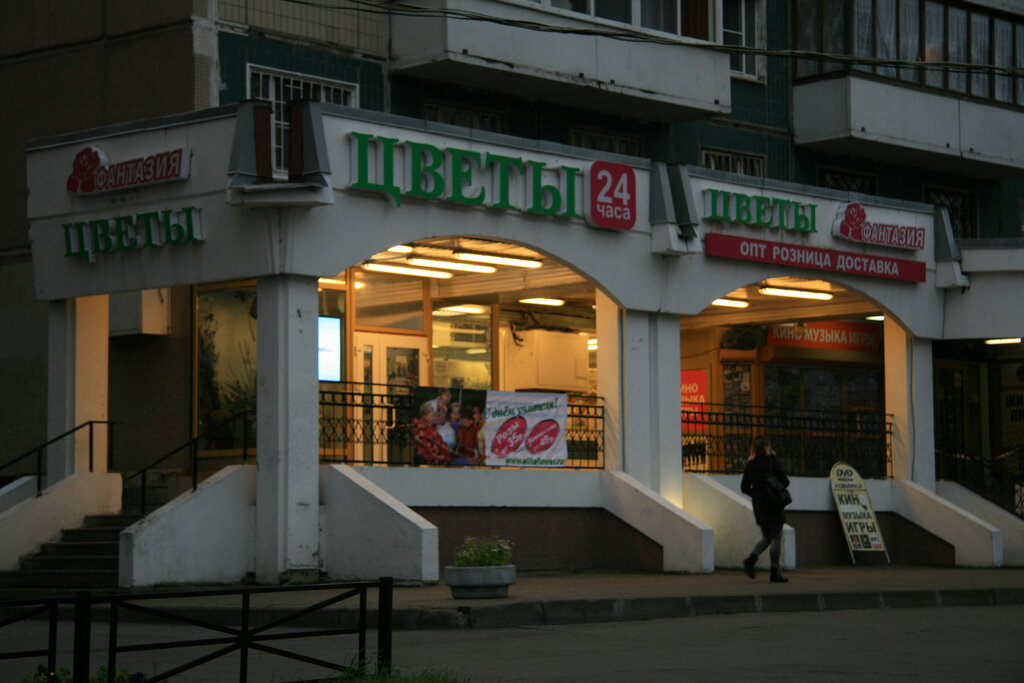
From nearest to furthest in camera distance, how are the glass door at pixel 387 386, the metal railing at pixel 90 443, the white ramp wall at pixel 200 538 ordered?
the white ramp wall at pixel 200 538
the glass door at pixel 387 386
the metal railing at pixel 90 443

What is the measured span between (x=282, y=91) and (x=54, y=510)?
675cm

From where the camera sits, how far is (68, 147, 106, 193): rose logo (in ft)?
69.4

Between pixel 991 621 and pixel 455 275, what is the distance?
11.3 m

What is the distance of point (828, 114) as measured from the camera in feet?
98.1

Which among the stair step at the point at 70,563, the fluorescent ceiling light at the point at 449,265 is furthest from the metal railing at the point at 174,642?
the fluorescent ceiling light at the point at 449,265

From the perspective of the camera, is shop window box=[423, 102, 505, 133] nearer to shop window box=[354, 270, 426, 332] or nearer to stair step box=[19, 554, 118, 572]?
shop window box=[354, 270, 426, 332]

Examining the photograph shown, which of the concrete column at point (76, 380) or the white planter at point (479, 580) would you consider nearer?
the white planter at point (479, 580)

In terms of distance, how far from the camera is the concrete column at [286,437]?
19.6m

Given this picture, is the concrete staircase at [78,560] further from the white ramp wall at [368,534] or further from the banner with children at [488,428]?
the banner with children at [488,428]

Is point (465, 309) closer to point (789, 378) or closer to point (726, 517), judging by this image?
point (726, 517)

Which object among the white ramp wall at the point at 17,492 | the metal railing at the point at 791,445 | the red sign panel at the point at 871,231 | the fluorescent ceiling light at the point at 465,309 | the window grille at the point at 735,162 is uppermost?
the window grille at the point at 735,162

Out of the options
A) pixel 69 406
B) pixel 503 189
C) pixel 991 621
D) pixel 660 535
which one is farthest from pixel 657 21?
pixel 991 621

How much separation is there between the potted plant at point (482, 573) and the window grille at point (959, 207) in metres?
18.5

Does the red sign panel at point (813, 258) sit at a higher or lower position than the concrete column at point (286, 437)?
higher
